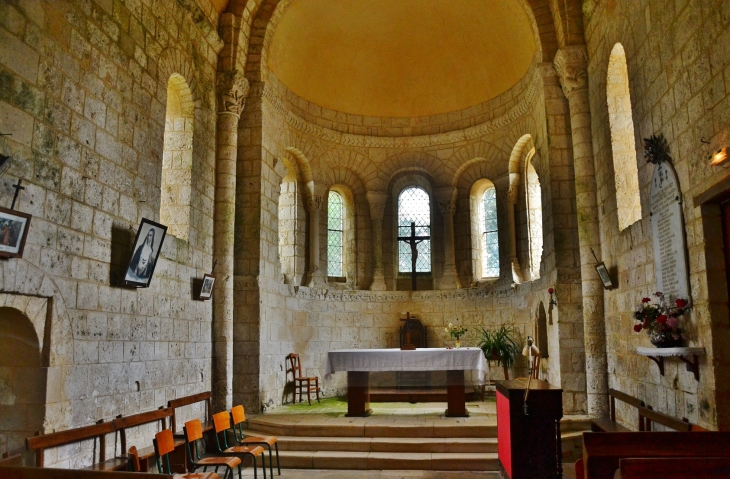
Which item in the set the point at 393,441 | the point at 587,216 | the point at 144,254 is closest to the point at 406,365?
the point at 393,441

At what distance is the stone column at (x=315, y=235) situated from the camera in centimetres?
1217

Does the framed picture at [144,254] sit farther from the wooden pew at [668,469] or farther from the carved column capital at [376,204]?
the carved column capital at [376,204]

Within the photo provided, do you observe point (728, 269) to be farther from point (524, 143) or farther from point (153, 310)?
point (524, 143)

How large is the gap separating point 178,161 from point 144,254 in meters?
2.25

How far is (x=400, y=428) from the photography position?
804cm

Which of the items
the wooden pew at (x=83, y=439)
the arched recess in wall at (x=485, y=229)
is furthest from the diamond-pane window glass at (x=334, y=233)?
the wooden pew at (x=83, y=439)

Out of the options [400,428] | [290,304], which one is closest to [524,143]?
Answer: [290,304]

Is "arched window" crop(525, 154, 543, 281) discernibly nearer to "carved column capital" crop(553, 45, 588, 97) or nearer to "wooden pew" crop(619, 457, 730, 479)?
"carved column capital" crop(553, 45, 588, 97)

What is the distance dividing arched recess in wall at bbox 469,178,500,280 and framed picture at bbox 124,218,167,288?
746 centimetres

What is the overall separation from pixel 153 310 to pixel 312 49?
6.83 metres

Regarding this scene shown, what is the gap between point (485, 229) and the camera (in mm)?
13008

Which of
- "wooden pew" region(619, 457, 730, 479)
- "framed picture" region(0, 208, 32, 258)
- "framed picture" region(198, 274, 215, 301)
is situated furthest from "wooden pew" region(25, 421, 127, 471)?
"wooden pew" region(619, 457, 730, 479)

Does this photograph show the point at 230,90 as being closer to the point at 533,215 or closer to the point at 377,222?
the point at 377,222

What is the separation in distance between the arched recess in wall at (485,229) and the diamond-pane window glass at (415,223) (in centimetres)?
102
